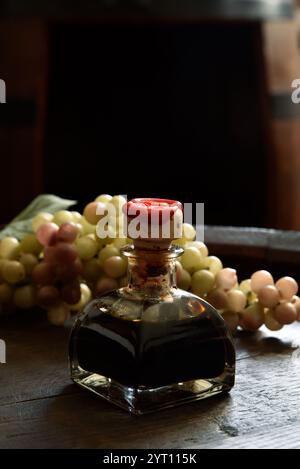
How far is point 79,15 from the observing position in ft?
6.63

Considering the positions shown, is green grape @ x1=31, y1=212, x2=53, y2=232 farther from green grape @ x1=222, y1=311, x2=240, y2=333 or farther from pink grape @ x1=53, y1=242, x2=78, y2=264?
green grape @ x1=222, y1=311, x2=240, y2=333

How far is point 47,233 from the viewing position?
37.6 inches

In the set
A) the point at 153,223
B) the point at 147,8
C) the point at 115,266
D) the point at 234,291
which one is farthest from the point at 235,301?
the point at 147,8

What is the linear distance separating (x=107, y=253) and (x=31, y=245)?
0.35ft

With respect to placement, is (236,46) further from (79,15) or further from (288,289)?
(288,289)

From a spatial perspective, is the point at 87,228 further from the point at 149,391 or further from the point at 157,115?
the point at 157,115

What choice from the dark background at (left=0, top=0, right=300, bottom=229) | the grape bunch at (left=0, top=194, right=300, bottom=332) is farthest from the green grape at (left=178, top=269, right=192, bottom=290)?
the dark background at (left=0, top=0, right=300, bottom=229)

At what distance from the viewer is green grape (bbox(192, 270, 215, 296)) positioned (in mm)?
943

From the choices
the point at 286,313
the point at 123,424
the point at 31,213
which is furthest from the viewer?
the point at 31,213

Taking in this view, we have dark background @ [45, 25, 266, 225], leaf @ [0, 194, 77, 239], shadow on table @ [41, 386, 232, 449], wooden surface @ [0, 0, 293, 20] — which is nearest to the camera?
shadow on table @ [41, 386, 232, 449]

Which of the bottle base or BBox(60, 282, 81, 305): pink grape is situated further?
BBox(60, 282, 81, 305): pink grape

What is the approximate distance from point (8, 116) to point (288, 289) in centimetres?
132
